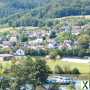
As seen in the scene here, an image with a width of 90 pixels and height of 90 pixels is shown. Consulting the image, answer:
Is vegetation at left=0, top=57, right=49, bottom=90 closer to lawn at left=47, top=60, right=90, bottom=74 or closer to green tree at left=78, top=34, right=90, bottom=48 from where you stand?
lawn at left=47, top=60, right=90, bottom=74

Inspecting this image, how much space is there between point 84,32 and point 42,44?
4948 mm

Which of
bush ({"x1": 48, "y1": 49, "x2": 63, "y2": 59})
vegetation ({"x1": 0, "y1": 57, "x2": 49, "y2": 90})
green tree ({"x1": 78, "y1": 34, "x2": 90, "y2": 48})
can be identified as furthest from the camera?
green tree ({"x1": 78, "y1": 34, "x2": 90, "y2": 48})

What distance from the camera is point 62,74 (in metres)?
24.8

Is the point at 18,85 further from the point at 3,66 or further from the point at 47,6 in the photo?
the point at 47,6

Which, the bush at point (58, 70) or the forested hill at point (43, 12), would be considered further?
the forested hill at point (43, 12)

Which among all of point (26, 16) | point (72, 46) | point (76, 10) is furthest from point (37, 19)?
point (72, 46)

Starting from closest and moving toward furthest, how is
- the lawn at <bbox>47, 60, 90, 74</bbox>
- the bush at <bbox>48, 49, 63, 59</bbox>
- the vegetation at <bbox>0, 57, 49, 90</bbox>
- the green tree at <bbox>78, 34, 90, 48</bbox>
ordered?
1. the vegetation at <bbox>0, 57, 49, 90</bbox>
2. the lawn at <bbox>47, 60, 90, 74</bbox>
3. the bush at <bbox>48, 49, 63, 59</bbox>
4. the green tree at <bbox>78, 34, 90, 48</bbox>


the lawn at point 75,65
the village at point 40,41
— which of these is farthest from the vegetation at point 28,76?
the village at point 40,41

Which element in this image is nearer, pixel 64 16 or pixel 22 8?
pixel 64 16

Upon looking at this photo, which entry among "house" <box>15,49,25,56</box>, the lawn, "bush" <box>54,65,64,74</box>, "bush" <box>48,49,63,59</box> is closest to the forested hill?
"house" <box>15,49,25,56</box>

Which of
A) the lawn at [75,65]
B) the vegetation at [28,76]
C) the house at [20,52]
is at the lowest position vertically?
the house at [20,52]

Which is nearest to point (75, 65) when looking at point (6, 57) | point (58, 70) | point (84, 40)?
point (58, 70)

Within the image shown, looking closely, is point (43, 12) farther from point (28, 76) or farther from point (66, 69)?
point (28, 76)

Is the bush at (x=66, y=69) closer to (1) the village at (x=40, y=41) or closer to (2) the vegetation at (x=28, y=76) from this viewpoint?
(2) the vegetation at (x=28, y=76)
